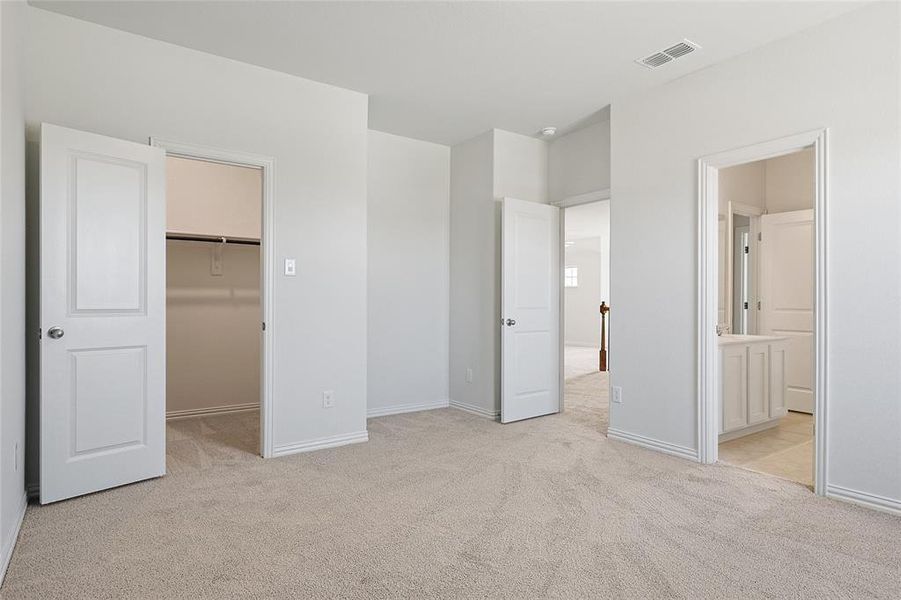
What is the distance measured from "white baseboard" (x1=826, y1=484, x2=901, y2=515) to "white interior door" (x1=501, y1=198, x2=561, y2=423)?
229 centimetres

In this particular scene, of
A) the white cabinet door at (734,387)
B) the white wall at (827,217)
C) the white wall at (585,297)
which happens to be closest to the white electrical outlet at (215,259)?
the white wall at (827,217)

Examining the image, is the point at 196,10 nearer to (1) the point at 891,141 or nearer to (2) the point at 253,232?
(2) the point at 253,232

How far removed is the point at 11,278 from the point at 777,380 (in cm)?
510

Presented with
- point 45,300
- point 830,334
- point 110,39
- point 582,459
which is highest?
point 110,39

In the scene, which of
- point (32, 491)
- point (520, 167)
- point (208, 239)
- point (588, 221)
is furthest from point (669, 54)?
point (588, 221)

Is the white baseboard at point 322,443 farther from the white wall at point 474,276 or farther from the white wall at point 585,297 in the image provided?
the white wall at point 585,297

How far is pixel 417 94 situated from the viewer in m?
3.89

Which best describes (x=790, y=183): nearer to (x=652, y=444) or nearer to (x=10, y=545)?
(x=652, y=444)

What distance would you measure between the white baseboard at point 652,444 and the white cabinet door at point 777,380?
1.31 metres

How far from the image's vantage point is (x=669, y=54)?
126 inches

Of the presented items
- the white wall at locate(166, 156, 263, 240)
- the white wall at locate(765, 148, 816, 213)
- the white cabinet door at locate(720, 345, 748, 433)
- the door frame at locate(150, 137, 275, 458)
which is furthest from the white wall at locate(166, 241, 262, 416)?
the white wall at locate(765, 148, 816, 213)

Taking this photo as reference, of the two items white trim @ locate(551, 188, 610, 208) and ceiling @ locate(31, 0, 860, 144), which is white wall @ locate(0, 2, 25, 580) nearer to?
ceiling @ locate(31, 0, 860, 144)

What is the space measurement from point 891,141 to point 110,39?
4.17m

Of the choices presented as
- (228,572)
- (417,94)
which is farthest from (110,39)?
(228,572)
